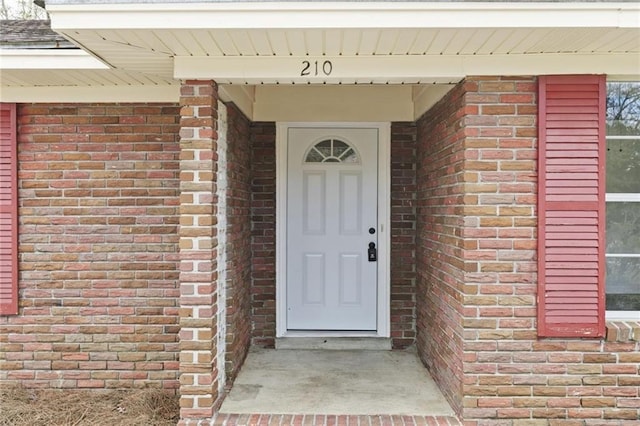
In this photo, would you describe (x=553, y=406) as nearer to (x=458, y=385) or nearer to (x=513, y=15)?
(x=458, y=385)

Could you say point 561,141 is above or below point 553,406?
above

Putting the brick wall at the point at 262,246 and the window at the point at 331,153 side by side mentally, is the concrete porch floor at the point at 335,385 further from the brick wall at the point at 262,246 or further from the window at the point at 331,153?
the window at the point at 331,153

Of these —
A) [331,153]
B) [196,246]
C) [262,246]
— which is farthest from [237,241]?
[331,153]

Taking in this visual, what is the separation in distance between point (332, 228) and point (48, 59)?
2.89 m

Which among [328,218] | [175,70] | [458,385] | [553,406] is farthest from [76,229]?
[553,406]

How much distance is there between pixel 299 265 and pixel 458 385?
7.10 ft

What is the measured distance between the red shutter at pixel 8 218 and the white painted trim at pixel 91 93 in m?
0.17

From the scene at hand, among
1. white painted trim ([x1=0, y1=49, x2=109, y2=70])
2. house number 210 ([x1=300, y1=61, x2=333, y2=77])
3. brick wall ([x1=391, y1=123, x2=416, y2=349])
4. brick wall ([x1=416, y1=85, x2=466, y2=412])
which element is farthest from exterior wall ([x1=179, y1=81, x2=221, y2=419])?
brick wall ([x1=391, y1=123, x2=416, y2=349])

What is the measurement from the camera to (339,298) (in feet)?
17.3

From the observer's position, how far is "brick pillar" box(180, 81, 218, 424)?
351 centimetres

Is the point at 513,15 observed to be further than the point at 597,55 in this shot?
No

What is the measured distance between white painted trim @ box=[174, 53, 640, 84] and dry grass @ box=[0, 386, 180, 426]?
8.33 feet

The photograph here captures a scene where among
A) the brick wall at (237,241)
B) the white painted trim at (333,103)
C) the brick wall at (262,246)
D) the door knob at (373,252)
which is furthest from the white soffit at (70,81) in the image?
the door knob at (373,252)

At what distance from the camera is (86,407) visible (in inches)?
160
